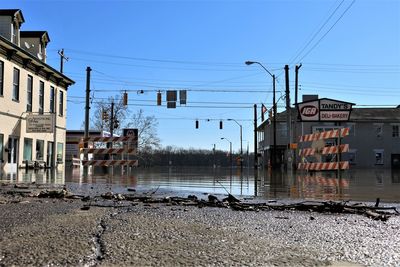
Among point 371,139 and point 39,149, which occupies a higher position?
point 371,139

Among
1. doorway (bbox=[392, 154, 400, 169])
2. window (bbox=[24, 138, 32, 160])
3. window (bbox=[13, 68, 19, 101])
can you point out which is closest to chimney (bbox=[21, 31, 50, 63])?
window (bbox=[13, 68, 19, 101])

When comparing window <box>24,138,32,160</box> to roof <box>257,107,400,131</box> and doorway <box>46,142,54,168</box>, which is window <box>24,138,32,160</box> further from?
roof <box>257,107,400,131</box>

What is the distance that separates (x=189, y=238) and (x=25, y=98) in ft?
86.5

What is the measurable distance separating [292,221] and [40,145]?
28651 millimetres

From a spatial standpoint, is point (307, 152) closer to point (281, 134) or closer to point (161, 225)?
point (161, 225)

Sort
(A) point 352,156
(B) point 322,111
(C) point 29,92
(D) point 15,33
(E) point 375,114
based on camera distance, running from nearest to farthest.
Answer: (D) point 15,33 → (C) point 29,92 → (B) point 322,111 → (A) point 352,156 → (E) point 375,114

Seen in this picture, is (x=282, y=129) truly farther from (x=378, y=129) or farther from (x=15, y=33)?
(x=15, y=33)

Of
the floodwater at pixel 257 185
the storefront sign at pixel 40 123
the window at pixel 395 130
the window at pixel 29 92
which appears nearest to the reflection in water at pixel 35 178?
the floodwater at pixel 257 185

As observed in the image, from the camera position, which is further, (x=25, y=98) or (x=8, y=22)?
(x=25, y=98)

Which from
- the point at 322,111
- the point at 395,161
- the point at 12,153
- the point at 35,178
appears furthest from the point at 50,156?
the point at 395,161

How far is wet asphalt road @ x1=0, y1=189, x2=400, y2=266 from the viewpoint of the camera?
3998 mm

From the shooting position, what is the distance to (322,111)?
105 ft

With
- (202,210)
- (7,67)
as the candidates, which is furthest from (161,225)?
(7,67)

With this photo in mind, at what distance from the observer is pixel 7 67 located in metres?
25.8
